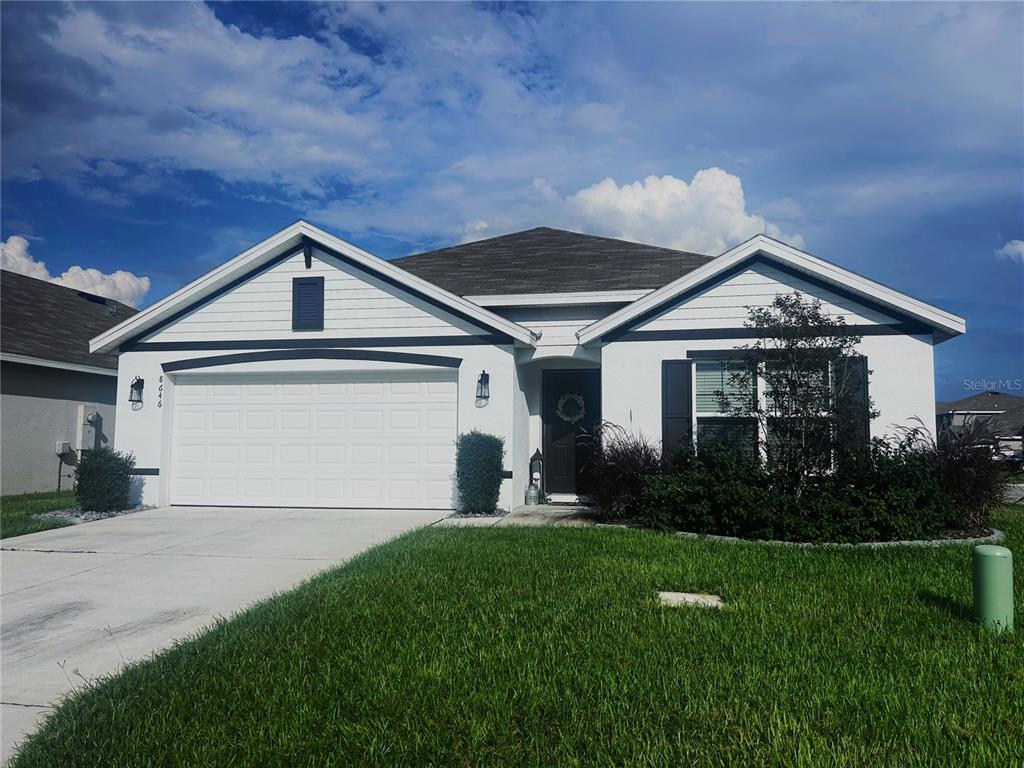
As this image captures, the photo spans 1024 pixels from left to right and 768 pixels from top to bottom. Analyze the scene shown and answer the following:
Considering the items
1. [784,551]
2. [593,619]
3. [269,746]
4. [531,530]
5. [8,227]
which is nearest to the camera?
[269,746]

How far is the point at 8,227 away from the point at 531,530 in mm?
15068

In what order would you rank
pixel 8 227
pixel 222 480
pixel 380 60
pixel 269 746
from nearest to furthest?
1. pixel 269 746
2. pixel 380 60
3. pixel 222 480
4. pixel 8 227

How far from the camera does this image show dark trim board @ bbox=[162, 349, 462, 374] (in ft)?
41.1

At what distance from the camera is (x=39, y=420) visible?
623 inches

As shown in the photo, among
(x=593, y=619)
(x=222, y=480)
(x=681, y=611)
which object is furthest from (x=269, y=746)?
(x=222, y=480)

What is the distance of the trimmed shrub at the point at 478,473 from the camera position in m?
11.6

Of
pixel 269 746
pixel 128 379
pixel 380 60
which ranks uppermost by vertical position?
pixel 380 60

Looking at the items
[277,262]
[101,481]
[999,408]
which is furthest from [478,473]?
[999,408]

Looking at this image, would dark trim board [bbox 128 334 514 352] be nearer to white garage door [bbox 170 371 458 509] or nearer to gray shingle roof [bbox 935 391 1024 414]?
white garage door [bbox 170 371 458 509]

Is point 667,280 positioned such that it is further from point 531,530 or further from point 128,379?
point 128,379

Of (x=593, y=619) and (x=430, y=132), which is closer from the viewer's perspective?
(x=593, y=619)

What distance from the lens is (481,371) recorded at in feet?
40.4

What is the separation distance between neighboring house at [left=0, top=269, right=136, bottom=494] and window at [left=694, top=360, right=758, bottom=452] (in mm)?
13298

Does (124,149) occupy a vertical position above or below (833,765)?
above
